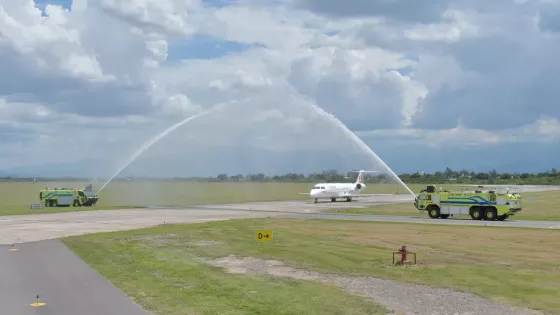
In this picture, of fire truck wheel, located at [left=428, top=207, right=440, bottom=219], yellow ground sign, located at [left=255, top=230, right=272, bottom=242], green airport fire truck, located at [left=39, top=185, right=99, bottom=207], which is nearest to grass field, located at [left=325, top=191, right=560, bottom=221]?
fire truck wheel, located at [left=428, top=207, right=440, bottom=219]

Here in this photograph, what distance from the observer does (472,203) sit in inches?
2288

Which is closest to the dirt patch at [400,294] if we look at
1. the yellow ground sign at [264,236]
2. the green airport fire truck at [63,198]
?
the yellow ground sign at [264,236]

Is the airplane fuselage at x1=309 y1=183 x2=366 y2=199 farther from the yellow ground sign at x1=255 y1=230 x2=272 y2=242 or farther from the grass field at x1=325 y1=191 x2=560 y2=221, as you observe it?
the yellow ground sign at x1=255 y1=230 x2=272 y2=242

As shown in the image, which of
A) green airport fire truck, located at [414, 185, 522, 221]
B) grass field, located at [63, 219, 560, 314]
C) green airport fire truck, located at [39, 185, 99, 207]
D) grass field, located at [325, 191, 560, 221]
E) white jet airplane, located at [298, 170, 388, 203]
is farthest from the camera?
white jet airplane, located at [298, 170, 388, 203]

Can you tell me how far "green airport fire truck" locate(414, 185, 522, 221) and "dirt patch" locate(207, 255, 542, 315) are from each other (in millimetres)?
37339

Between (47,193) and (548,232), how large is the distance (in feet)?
214

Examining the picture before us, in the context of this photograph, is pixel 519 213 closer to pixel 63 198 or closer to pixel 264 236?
pixel 264 236

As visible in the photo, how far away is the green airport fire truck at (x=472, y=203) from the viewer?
186 feet

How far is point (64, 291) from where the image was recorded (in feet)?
64.4

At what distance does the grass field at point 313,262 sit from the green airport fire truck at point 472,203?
34.3 ft

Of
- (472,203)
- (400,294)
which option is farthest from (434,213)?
(400,294)

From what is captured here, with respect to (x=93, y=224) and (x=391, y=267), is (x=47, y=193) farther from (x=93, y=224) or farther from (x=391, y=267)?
(x=391, y=267)

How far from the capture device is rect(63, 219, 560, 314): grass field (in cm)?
1859

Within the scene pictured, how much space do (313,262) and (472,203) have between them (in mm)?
35826
